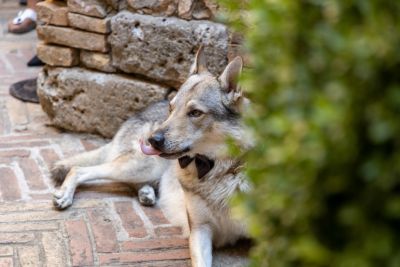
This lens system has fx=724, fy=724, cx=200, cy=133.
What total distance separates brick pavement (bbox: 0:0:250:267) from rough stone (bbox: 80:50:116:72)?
1.66ft

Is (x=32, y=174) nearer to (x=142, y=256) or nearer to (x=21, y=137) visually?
(x=21, y=137)

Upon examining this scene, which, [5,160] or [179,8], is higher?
[179,8]

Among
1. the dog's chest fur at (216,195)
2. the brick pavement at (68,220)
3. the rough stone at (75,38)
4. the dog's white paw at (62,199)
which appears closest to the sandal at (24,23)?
the brick pavement at (68,220)

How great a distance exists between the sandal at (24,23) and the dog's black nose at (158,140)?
3.84m

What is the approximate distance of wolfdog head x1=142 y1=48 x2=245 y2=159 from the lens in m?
3.51

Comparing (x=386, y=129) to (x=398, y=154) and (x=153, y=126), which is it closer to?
(x=398, y=154)

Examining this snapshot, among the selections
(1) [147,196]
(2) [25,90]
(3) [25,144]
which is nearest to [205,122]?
(1) [147,196]

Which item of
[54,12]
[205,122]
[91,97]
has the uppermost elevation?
[205,122]

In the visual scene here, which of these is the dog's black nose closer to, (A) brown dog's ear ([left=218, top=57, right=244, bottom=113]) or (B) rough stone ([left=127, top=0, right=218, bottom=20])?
(A) brown dog's ear ([left=218, top=57, right=244, bottom=113])

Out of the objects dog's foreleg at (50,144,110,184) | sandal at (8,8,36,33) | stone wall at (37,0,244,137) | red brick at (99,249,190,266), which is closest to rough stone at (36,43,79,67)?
stone wall at (37,0,244,137)

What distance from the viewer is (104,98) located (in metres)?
Result: 4.71

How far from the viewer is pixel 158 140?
3.50m

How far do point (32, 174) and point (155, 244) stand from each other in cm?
109

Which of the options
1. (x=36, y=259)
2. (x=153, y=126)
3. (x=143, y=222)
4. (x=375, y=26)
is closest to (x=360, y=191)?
(x=375, y=26)
